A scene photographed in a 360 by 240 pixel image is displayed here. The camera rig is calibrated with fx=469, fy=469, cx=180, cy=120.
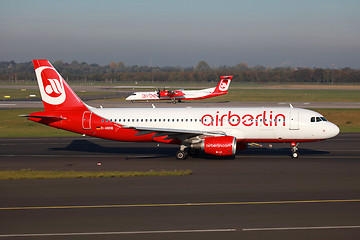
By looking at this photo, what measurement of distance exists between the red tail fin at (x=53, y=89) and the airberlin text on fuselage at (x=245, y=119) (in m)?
9.97

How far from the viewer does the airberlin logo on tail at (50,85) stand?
3662 cm

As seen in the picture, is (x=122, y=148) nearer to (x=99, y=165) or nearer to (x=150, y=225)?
(x=99, y=165)

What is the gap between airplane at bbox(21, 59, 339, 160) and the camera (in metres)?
34.3

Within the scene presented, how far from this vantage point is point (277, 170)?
97.0 ft

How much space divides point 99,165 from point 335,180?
1558 centimetres

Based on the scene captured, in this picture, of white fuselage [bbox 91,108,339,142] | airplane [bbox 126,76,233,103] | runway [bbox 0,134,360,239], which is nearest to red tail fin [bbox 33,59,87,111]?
runway [bbox 0,134,360,239]

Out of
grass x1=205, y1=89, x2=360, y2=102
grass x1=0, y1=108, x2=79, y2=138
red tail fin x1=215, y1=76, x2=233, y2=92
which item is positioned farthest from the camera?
grass x1=205, y1=89, x2=360, y2=102

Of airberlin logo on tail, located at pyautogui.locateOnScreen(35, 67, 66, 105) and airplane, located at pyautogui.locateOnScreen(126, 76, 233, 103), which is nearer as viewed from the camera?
airberlin logo on tail, located at pyautogui.locateOnScreen(35, 67, 66, 105)

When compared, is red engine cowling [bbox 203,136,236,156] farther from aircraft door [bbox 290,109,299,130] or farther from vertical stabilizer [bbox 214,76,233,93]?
vertical stabilizer [bbox 214,76,233,93]

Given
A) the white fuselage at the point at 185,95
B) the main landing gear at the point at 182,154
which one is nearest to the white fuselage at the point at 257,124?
the main landing gear at the point at 182,154

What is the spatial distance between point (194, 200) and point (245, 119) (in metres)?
14.1

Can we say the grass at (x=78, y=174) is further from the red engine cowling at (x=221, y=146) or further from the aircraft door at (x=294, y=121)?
the aircraft door at (x=294, y=121)

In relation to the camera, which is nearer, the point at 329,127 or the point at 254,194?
the point at 254,194

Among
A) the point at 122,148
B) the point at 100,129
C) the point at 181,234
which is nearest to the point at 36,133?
the point at 122,148
